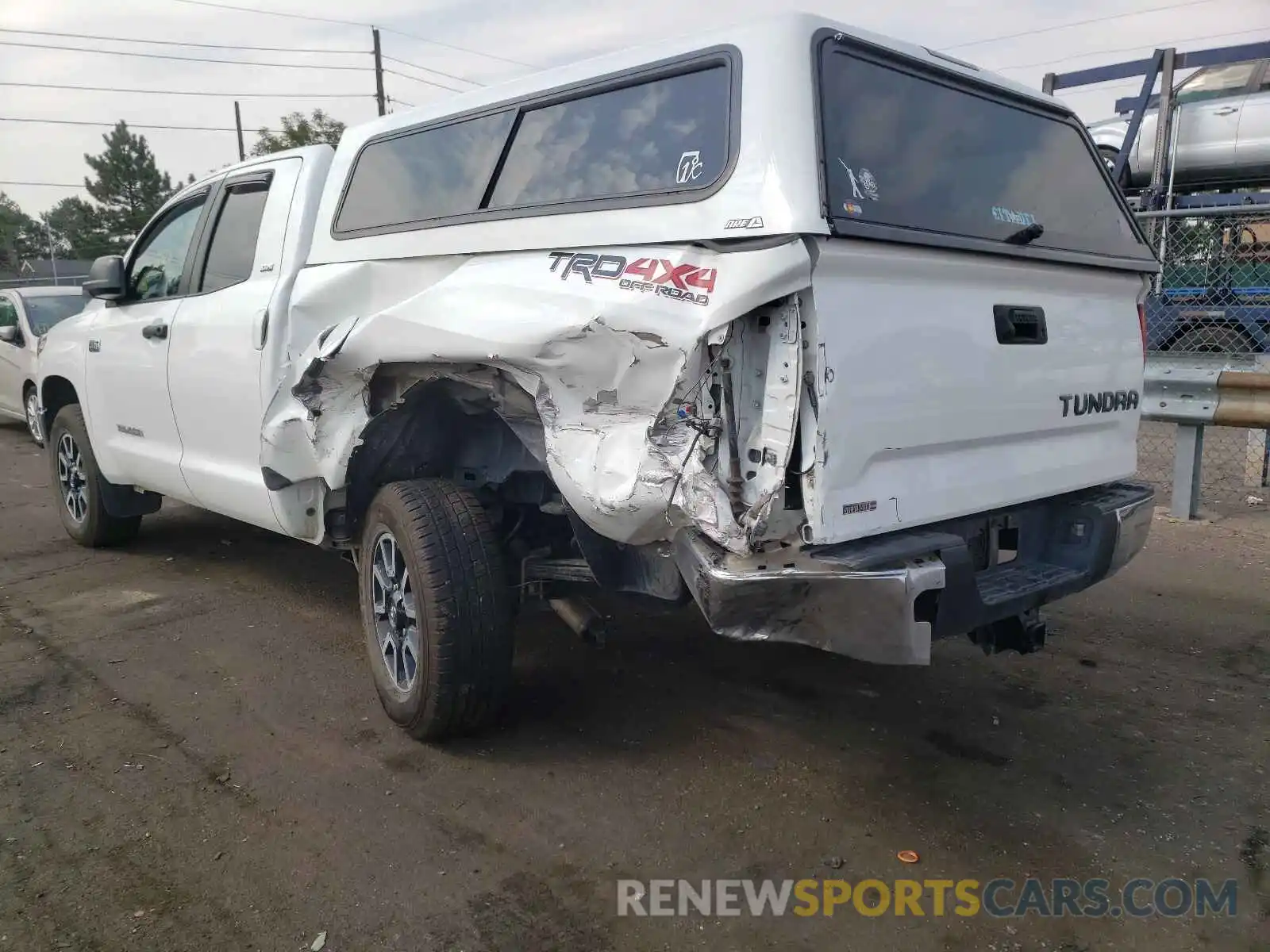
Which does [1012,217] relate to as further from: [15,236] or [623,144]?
[15,236]

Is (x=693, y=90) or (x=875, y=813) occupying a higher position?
(x=693, y=90)

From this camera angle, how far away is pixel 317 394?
3834mm

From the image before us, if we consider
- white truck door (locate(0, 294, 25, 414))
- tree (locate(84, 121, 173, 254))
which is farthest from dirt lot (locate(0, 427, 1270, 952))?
tree (locate(84, 121, 173, 254))

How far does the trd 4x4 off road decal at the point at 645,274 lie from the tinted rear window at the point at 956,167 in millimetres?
386

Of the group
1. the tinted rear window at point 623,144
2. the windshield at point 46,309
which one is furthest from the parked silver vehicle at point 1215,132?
the windshield at point 46,309

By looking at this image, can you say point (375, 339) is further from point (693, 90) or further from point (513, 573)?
point (693, 90)

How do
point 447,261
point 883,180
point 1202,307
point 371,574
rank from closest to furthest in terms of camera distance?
point 883,180 < point 447,261 < point 371,574 < point 1202,307

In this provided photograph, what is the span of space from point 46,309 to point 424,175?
8.74 metres

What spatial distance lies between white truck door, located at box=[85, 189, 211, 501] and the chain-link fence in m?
6.73

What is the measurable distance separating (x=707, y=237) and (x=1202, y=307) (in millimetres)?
7141

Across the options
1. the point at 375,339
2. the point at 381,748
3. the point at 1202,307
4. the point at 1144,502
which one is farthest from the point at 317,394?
the point at 1202,307

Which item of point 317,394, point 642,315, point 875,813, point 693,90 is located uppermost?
point 693,90

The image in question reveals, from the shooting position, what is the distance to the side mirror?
525 centimetres

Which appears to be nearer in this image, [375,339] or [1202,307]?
[375,339]
